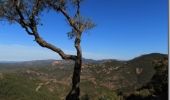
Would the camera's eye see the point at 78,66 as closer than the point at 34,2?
Yes

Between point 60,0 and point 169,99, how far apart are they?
543 inches

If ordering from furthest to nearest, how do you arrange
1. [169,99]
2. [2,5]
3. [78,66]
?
[2,5] → [78,66] → [169,99]

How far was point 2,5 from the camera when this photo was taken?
19.7 metres

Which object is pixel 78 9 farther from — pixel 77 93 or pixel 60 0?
pixel 77 93

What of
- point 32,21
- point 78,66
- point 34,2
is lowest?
point 78,66

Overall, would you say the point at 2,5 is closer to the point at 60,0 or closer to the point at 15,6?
the point at 15,6

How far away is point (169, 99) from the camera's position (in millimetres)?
6895

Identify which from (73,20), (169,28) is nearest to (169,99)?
(169,28)

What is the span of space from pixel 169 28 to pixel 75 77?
12.2 meters

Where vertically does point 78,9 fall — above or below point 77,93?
above

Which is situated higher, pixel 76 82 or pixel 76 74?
pixel 76 74

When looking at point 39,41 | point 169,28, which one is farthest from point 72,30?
point 169,28

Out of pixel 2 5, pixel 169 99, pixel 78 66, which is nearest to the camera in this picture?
pixel 169 99

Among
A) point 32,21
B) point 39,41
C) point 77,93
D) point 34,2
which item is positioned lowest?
point 77,93
